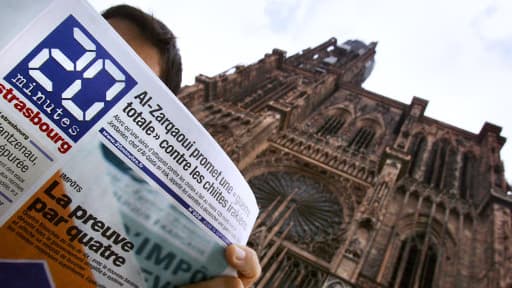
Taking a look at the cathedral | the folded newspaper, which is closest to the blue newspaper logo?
the folded newspaper

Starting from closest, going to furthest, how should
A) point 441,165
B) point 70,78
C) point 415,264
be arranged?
1. point 70,78
2. point 415,264
3. point 441,165

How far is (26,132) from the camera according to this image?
122cm

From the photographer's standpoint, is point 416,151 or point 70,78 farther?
point 416,151

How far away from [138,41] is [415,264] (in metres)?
11.2

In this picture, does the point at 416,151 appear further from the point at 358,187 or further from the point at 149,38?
the point at 149,38

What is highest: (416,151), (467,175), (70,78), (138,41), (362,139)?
(416,151)

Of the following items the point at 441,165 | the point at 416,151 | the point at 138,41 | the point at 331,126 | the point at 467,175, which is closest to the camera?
the point at 138,41

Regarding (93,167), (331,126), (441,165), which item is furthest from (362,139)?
(93,167)

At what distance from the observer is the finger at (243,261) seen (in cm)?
150

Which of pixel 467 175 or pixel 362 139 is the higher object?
pixel 467 175

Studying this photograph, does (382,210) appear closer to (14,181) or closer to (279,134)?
(279,134)

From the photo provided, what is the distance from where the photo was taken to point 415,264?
37.0ft

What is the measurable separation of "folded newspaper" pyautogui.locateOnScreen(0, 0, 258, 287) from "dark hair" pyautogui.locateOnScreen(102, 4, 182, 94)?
2.20ft

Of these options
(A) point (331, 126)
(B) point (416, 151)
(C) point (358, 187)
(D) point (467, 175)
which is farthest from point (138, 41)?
(B) point (416, 151)
